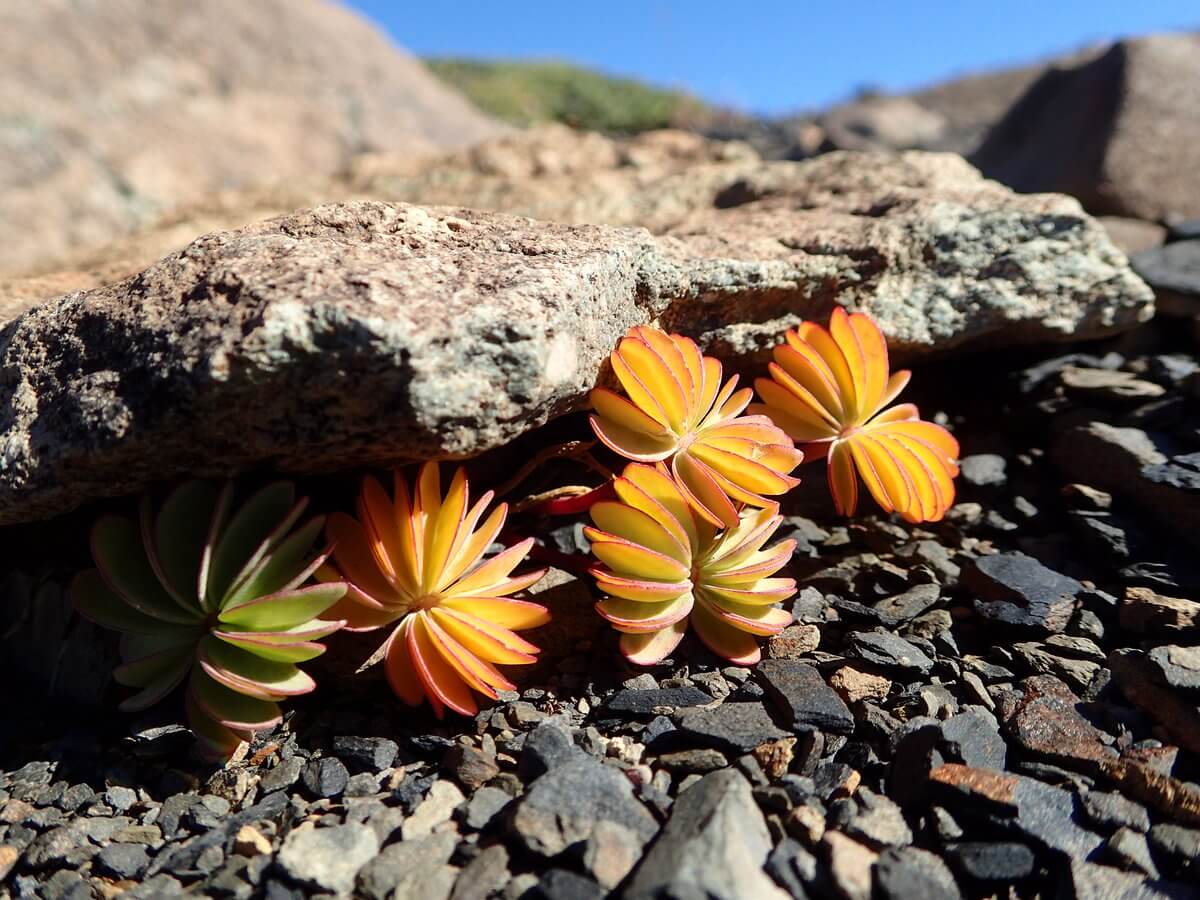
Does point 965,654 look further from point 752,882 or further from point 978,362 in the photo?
point 978,362

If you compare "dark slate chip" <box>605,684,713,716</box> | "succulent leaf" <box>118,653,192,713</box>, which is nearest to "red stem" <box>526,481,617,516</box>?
"dark slate chip" <box>605,684,713,716</box>

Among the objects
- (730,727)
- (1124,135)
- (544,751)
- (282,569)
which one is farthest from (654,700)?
(1124,135)

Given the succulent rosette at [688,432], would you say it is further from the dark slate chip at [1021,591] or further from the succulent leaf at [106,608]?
the succulent leaf at [106,608]

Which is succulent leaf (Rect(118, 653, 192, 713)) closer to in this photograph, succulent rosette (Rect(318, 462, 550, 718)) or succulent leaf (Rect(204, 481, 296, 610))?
succulent leaf (Rect(204, 481, 296, 610))

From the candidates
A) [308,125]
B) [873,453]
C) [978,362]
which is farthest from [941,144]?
[873,453]

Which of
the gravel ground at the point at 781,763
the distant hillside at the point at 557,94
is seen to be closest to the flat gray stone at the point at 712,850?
the gravel ground at the point at 781,763

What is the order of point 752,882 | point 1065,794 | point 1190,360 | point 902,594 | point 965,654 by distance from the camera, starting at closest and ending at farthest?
point 752,882 → point 1065,794 → point 965,654 → point 902,594 → point 1190,360
